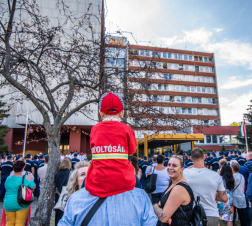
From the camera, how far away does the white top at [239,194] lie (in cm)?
496

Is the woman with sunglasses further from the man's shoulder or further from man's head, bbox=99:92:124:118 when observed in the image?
man's head, bbox=99:92:124:118

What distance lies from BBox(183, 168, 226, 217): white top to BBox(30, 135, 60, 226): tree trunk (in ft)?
11.5

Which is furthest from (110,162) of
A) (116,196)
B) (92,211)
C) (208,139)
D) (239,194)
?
(208,139)

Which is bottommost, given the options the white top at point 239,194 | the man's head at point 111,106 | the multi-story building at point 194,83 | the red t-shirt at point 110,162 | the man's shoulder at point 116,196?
the white top at point 239,194

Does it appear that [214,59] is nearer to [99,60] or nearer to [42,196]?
[99,60]

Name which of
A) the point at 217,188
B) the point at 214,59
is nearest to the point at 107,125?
the point at 217,188

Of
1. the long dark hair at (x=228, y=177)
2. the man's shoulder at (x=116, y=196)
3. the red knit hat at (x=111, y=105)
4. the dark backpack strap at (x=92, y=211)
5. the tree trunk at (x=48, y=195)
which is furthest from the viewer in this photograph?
the long dark hair at (x=228, y=177)

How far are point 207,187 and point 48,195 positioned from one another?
12.6 ft

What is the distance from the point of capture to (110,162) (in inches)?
62.7

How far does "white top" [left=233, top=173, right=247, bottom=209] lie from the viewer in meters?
4.96

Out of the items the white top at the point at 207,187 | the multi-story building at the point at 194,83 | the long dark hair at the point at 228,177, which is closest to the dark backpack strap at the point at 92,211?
the white top at the point at 207,187

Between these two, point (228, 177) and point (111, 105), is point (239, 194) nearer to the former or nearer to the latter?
point (228, 177)

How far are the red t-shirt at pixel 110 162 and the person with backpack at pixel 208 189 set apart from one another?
1.92 meters

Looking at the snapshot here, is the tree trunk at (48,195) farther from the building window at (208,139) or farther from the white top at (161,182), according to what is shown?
the building window at (208,139)
